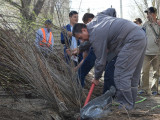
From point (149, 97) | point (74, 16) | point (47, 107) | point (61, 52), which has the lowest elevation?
point (149, 97)

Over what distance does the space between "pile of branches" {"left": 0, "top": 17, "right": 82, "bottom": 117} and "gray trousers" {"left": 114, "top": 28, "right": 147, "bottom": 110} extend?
0.53 m

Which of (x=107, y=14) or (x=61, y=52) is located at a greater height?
(x=107, y=14)

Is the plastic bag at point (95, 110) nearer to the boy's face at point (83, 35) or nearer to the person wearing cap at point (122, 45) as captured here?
the person wearing cap at point (122, 45)

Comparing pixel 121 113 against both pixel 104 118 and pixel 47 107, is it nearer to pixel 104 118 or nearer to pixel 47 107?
pixel 104 118

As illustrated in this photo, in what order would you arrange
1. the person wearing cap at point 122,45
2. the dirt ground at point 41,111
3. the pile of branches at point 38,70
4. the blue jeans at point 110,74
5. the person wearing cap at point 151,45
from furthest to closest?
the person wearing cap at point 151,45 < the blue jeans at point 110,74 < the person wearing cap at point 122,45 < the pile of branches at point 38,70 < the dirt ground at point 41,111

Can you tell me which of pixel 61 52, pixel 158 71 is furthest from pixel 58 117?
pixel 158 71

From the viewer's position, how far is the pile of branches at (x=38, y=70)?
3.08 metres

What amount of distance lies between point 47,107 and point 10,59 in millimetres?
822

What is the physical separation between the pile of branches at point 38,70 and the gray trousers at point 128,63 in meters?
0.53

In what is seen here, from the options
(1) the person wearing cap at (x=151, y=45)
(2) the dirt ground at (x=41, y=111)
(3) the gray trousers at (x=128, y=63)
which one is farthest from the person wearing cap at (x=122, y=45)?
(1) the person wearing cap at (x=151, y=45)

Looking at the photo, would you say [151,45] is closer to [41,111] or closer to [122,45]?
[122,45]

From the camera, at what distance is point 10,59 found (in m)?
3.42

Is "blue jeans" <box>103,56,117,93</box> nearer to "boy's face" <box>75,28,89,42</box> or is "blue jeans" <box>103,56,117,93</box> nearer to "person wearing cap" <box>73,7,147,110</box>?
"person wearing cap" <box>73,7,147,110</box>

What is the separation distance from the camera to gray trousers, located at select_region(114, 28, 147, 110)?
3230mm
